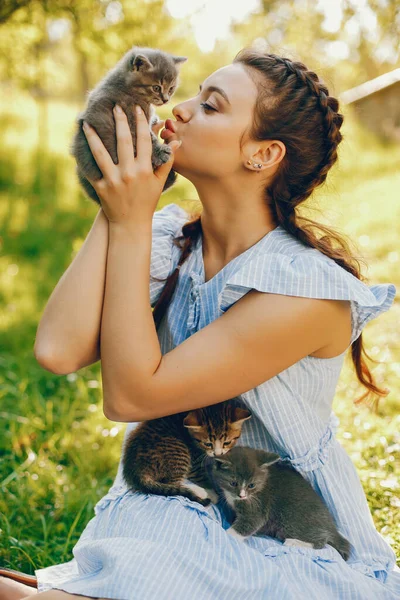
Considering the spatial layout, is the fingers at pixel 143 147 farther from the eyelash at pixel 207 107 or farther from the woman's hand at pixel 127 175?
the eyelash at pixel 207 107

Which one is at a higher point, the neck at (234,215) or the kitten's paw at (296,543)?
the neck at (234,215)

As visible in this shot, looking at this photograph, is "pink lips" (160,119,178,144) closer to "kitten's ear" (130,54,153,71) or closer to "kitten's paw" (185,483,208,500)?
"kitten's ear" (130,54,153,71)

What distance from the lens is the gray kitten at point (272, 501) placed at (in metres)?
2.00

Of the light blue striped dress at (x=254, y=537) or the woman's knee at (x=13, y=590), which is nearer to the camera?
the light blue striped dress at (x=254, y=537)

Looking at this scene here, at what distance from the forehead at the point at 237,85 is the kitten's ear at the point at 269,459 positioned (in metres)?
1.20

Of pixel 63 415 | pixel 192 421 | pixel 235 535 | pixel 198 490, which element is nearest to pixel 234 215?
pixel 192 421

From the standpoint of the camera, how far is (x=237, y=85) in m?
2.18

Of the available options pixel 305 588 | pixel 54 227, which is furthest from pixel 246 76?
pixel 54 227

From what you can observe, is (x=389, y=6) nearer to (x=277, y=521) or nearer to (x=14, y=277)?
(x=14, y=277)

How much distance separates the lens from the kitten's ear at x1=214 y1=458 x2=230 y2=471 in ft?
6.90

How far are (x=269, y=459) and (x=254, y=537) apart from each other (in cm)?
25

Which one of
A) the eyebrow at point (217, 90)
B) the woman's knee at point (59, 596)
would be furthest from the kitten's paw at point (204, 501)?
the eyebrow at point (217, 90)

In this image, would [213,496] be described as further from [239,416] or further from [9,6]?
[9,6]

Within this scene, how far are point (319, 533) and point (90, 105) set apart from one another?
5.45 feet
